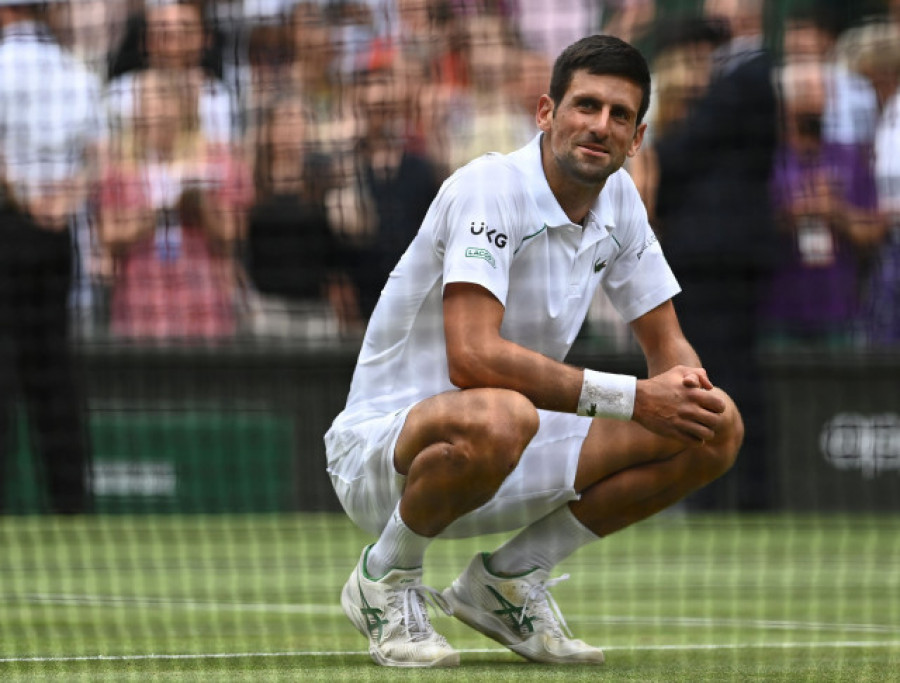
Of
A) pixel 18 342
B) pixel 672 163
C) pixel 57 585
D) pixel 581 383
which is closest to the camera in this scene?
pixel 581 383

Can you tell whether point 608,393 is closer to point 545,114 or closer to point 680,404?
point 680,404

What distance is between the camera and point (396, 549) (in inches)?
194

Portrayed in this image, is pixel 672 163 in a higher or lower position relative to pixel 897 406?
higher

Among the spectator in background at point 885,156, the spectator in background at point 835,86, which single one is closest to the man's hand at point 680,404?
the spectator in background at point 835,86

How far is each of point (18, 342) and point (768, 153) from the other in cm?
440

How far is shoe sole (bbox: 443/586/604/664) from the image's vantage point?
200 inches

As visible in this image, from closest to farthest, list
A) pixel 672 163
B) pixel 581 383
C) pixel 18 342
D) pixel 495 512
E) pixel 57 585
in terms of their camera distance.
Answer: pixel 581 383, pixel 495 512, pixel 57 585, pixel 672 163, pixel 18 342

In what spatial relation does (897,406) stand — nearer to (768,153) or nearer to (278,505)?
(768,153)

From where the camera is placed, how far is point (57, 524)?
34.8 feet

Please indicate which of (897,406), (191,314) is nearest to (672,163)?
(897,406)

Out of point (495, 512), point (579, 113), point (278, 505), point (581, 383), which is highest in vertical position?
point (579, 113)

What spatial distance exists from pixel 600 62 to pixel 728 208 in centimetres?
520

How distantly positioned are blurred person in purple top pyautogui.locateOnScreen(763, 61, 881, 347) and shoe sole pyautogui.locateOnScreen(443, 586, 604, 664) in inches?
217

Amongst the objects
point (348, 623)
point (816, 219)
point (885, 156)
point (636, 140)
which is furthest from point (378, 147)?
point (636, 140)
